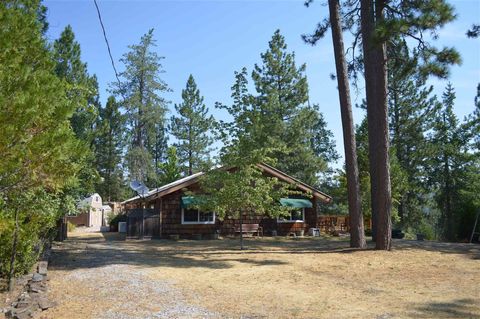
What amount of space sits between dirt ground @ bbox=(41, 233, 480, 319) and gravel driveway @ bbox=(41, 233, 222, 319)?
0.05 feet

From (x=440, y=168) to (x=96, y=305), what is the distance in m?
31.4

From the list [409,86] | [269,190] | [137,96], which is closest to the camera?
[269,190]

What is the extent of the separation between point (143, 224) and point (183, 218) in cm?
202

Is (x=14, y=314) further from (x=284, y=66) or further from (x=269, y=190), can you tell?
(x=284, y=66)

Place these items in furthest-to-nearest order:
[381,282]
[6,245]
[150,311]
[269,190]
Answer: [269,190]
[381,282]
[6,245]
[150,311]

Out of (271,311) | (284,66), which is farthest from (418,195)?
(271,311)

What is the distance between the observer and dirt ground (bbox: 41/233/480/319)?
639 cm

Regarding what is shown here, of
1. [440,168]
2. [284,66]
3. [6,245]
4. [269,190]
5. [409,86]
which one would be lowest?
[6,245]

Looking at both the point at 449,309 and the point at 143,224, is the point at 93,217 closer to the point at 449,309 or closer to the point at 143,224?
the point at 143,224

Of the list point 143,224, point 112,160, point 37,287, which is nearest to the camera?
point 37,287

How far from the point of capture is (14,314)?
5578mm

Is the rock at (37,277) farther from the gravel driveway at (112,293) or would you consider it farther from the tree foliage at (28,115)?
the tree foliage at (28,115)

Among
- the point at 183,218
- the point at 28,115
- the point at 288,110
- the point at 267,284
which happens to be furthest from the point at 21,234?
the point at 288,110

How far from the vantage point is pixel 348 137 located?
14.5 m
